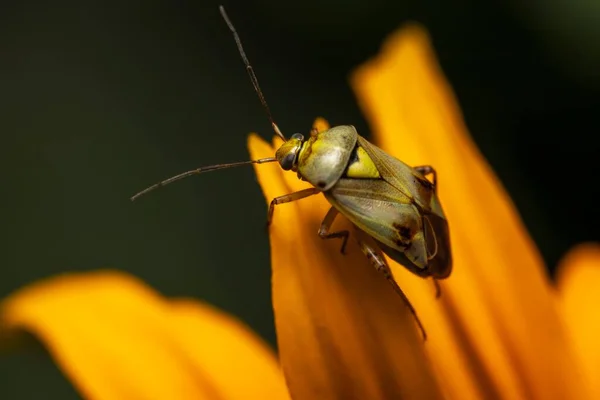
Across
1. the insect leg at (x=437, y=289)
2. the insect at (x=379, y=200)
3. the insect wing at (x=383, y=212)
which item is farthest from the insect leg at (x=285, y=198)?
the insect leg at (x=437, y=289)

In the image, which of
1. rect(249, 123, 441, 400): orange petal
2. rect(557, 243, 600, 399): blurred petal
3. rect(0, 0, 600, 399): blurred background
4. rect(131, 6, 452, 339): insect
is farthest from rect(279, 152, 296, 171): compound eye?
rect(0, 0, 600, 399): blurred background

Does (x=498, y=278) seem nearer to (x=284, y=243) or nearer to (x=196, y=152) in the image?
(x=284, y=243)

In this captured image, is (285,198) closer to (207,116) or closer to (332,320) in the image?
(332,320)

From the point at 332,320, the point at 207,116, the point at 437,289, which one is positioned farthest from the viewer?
the point at 207,116

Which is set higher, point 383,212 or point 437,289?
point 383,212

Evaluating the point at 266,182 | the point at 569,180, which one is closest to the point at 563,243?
the point at 569,180

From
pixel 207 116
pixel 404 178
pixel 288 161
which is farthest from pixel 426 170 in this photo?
pixel 207 116

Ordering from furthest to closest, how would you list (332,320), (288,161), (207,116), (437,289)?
(207,116), (288,161), (437,289), (332,320)
